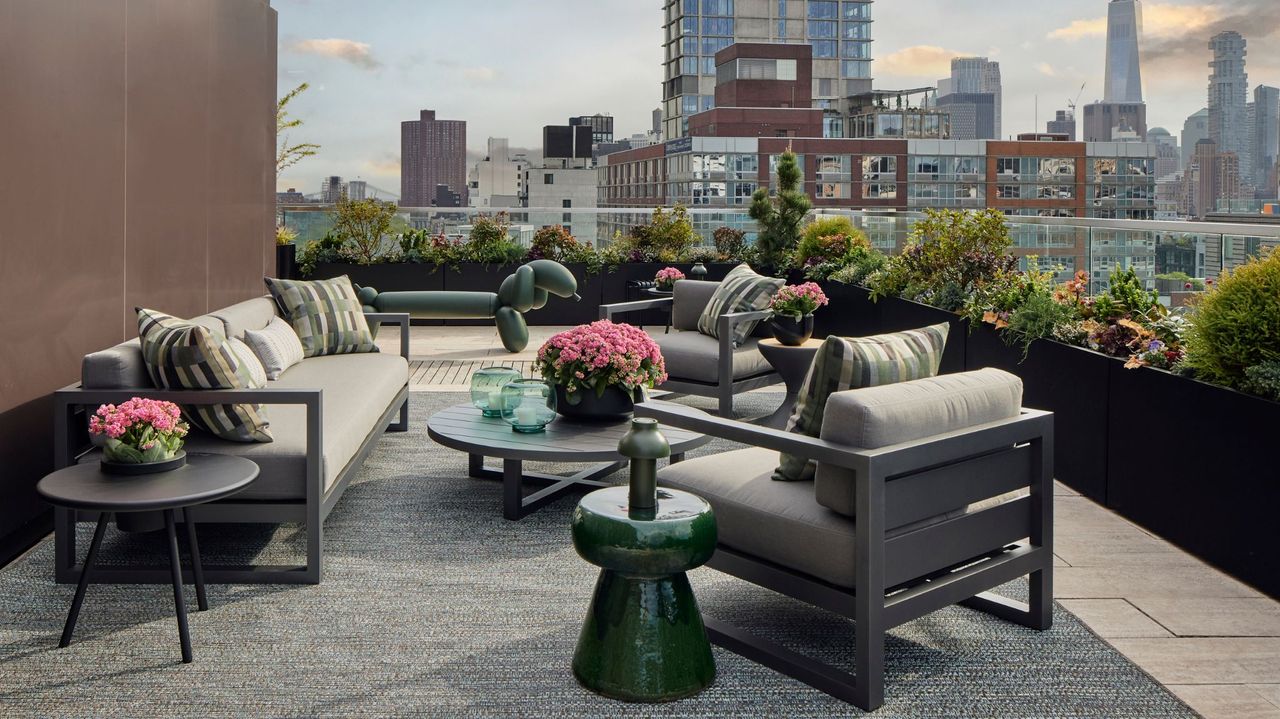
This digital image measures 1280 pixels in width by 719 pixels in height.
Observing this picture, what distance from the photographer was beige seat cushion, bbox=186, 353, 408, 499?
3.99 meters

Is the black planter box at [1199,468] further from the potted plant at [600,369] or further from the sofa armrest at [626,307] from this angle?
the sofa armrest at [626,307]

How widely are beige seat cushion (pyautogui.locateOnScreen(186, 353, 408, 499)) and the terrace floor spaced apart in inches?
106

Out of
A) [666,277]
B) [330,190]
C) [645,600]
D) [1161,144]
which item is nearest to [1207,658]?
[645,600]

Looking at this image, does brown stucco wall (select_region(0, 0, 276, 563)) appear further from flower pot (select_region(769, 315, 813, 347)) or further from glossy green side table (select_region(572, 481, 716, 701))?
flower pot (select_region(769, 315, 813, 347))

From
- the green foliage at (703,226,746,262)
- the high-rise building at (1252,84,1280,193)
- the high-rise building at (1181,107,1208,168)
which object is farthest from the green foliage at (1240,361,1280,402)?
the high-rise building at (1181,107,1208,168)

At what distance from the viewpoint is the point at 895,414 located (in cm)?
302

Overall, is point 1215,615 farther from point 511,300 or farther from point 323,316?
point 511,300

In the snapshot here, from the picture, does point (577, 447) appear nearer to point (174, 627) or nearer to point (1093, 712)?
point (174, 627)

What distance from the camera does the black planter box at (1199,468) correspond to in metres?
3.91

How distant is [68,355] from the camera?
472cm

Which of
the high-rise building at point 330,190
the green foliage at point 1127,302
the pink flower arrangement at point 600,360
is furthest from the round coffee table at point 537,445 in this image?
the high-rise building at point 330,190

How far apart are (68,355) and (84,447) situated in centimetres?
65

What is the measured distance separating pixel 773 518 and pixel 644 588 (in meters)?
0.45

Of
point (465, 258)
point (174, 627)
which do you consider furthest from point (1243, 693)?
point (465, 258)
